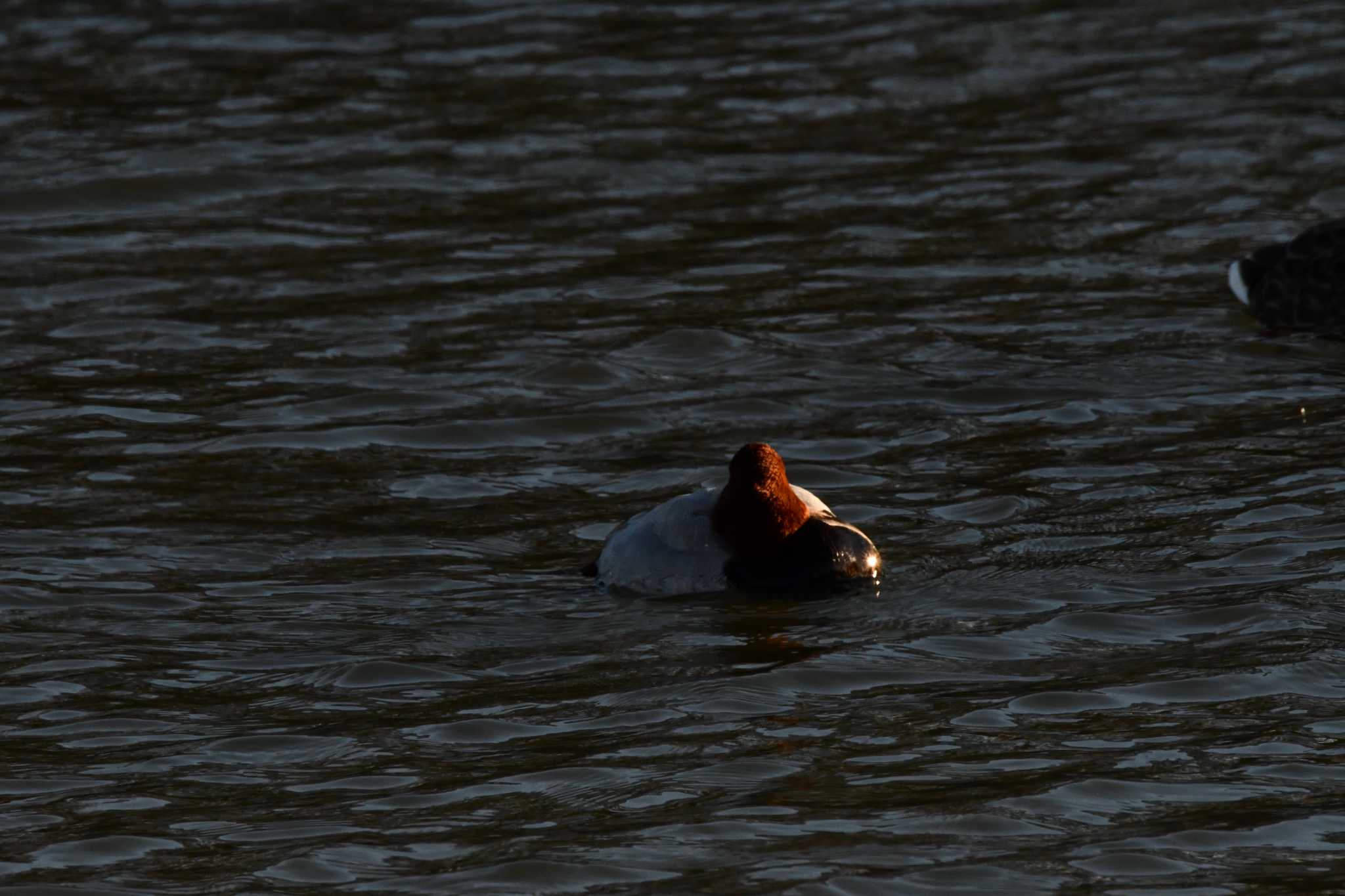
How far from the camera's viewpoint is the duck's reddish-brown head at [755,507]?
8.59 m

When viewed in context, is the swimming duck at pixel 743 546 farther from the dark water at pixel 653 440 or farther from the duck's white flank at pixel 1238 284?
the duck's white flank at pixel 1238 284

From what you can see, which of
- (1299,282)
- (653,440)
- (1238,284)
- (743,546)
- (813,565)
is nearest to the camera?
(813,565)

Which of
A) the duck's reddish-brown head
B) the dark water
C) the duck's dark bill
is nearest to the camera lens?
the dark water

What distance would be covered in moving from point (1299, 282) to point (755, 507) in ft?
15.0

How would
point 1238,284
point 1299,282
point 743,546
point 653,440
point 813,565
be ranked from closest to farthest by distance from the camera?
1. point 813,565
2. point 743,546
3. point 653,440
4. point 1299,282
5. point 1238,284

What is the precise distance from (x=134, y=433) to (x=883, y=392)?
3590 mm

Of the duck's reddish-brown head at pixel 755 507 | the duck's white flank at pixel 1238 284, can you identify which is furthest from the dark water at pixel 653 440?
→ the duck's reddish-brown head at pixel 755 507

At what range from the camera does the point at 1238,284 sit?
1217 centimetres

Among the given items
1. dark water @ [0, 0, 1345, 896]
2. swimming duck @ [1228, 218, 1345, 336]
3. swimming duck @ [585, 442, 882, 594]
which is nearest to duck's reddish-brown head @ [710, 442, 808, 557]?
swimming duck @ [585, 442, 882, 594]

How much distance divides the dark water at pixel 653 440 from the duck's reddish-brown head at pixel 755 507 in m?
0.31

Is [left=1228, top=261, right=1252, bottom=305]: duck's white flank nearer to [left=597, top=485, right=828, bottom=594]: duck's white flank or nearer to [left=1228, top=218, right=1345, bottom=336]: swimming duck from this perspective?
[left=1228, top=218, right=1345, bottom=336]: swimming duck

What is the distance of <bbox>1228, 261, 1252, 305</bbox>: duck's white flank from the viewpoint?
12.1 meters

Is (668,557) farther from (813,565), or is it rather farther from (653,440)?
(653,440)

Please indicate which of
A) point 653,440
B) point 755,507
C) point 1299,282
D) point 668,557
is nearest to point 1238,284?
point 1299,282
